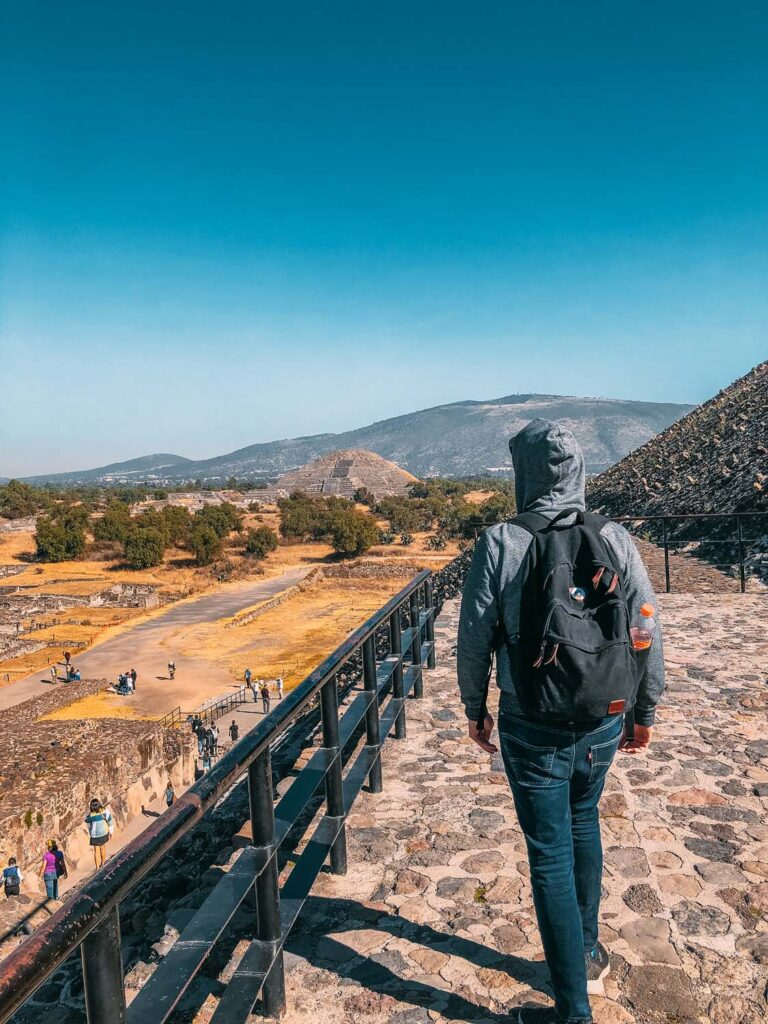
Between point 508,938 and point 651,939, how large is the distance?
1.73 ft

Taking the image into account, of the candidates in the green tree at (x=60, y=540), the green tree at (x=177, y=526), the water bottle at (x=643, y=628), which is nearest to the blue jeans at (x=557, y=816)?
the water bottle at (x=643, y=628)

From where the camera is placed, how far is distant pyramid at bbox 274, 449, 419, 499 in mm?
104312

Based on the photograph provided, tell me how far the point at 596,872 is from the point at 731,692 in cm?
389

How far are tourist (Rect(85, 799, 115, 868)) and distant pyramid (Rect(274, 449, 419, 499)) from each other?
286 feet

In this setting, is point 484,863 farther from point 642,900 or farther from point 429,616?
point 429,616

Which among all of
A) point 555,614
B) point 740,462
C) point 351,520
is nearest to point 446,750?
point 555,614

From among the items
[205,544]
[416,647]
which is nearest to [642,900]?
[416,647]

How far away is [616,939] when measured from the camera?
259 centimetres

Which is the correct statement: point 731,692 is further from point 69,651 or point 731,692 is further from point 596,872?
point 69,651

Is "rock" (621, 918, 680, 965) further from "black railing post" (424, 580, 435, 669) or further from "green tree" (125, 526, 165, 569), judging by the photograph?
"green tree" (125, 526, 165, 569)

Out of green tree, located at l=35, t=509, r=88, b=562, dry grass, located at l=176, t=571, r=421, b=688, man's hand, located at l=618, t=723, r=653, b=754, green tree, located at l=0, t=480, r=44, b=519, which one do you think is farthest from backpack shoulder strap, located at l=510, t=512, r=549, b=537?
green tree, located at l=0, t=480, r=44, b=519

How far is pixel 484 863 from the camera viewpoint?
3170mm

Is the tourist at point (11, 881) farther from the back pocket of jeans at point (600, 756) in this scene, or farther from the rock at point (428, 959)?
the back pocket of jeans at point (600, 756)

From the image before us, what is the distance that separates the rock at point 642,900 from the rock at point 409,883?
0.83 metres
